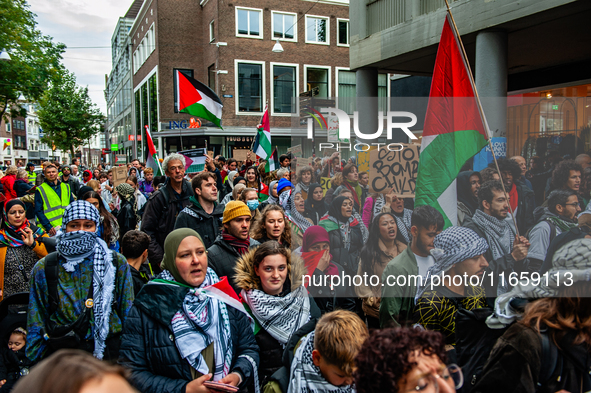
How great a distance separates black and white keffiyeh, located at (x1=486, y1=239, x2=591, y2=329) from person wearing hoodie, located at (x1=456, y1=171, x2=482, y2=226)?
1.80ft

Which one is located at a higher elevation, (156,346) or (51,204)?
(51,204)

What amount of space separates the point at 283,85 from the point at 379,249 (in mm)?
30475

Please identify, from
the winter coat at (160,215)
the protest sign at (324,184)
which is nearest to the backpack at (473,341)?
the protest sign at (324,184)

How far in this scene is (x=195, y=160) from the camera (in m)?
9.59

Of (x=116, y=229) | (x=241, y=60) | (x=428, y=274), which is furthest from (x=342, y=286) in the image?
(x=241, y=60)

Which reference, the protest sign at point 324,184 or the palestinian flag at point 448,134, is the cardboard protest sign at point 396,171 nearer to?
the palestinian flag at point 448,134

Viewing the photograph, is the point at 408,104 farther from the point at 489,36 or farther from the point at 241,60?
the point at 241,60

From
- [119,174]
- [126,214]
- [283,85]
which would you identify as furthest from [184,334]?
[283,85]

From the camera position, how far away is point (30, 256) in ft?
15.4

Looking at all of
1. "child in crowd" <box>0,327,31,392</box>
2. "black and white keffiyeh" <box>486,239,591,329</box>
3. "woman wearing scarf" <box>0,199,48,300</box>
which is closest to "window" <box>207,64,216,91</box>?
"woman wearing scarf" <box>0,199,48,300</box>

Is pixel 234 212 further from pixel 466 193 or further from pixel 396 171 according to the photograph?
pixel 466 193

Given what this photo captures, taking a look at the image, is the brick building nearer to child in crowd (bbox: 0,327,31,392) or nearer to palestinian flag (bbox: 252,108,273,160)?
palestinian flag (bbox: 252,108,273,160)

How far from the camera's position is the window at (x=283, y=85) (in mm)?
31969

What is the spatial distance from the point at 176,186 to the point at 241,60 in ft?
88.5
